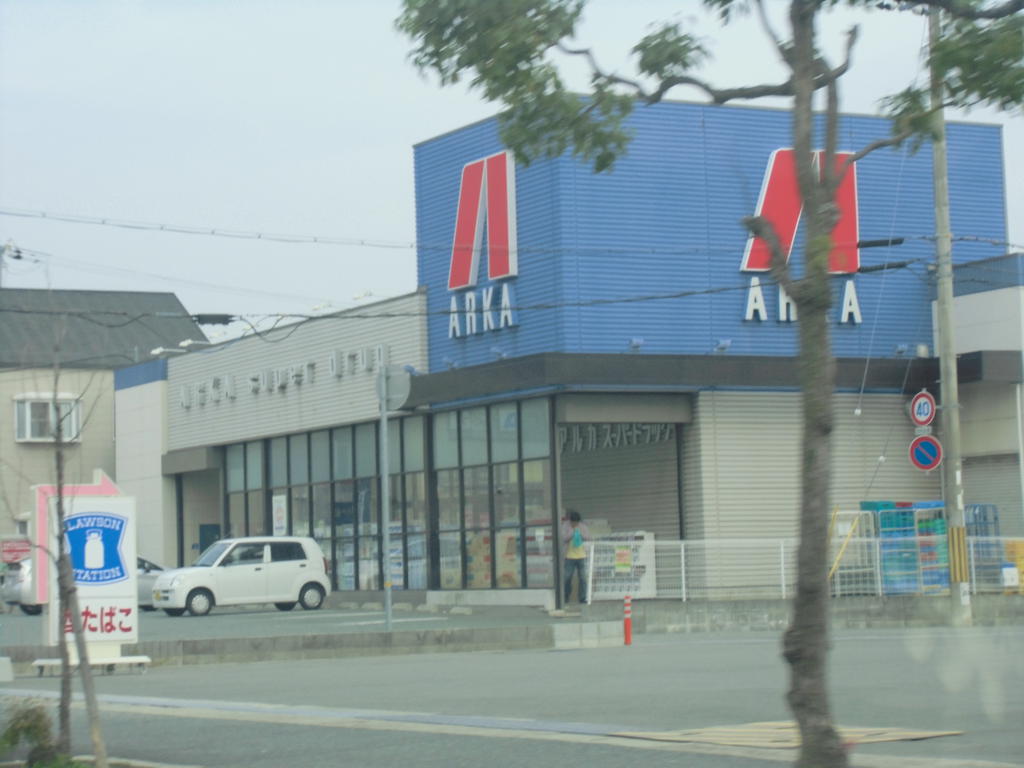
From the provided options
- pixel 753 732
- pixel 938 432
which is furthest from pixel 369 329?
pixel 753 732

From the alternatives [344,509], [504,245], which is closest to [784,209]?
[504,245]

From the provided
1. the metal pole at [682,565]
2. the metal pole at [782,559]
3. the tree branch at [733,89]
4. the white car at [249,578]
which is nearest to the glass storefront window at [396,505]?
the white car at [249,578]

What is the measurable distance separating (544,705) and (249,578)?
Answer: 20.6 meters

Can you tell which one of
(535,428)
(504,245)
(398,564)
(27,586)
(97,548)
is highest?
(504,245)

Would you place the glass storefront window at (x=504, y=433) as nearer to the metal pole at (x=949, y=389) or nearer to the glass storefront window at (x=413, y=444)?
the glass storefront window at (x=413, y=444)

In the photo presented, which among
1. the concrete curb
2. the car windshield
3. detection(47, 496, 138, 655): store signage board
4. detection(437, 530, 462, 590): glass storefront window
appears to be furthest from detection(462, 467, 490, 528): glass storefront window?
detection(47, 496, 138, 655): store signage board

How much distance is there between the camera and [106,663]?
19.3m

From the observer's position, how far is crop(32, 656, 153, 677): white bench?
19203 mm

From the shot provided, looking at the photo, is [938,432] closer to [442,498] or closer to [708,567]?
[708,567]

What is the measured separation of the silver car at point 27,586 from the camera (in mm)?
37219

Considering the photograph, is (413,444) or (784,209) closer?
(784,209)

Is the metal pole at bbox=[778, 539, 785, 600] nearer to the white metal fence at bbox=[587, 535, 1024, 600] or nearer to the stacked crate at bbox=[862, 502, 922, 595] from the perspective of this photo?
the white metal fence at bbox=[587, 535, 1024, 600]

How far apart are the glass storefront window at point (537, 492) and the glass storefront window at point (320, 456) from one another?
8.07 m

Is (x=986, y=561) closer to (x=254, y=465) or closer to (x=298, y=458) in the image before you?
(x=298, y=458)
